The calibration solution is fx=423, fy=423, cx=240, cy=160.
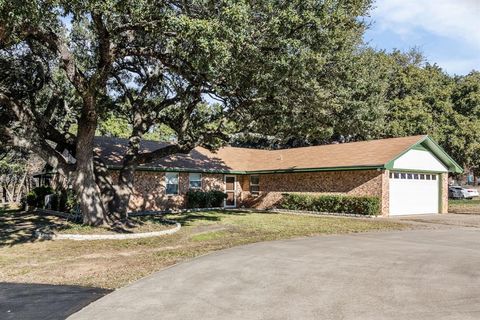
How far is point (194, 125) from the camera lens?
19781mm

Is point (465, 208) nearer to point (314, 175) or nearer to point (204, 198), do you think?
point (314, 175)

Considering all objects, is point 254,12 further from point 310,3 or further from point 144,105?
point 144,105

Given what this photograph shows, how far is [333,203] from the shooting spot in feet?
79.4

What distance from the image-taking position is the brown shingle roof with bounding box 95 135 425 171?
946 inches

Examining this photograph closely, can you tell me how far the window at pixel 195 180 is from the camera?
27.7 meters

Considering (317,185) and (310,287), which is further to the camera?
(317,185)

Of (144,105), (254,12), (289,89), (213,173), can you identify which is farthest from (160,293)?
(213,173)

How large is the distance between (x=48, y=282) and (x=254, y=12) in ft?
28.5

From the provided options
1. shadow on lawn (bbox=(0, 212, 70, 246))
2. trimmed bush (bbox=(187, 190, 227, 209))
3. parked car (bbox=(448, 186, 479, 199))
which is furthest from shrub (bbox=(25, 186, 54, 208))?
parked car (bbox=(448, 186, 479, 199))

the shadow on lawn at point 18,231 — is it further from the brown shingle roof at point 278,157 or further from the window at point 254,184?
the window at point 254,184

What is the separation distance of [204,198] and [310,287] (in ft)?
66.0

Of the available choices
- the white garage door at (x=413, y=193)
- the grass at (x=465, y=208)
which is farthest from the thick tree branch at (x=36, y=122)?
the grass at (x=465, y=208)

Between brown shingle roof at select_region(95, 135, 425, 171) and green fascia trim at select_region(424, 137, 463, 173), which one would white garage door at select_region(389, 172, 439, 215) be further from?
brown shingle roof at select_region(95, 135, 425, 171)

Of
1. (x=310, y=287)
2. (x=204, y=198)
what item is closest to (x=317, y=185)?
(x=204, y=198)
